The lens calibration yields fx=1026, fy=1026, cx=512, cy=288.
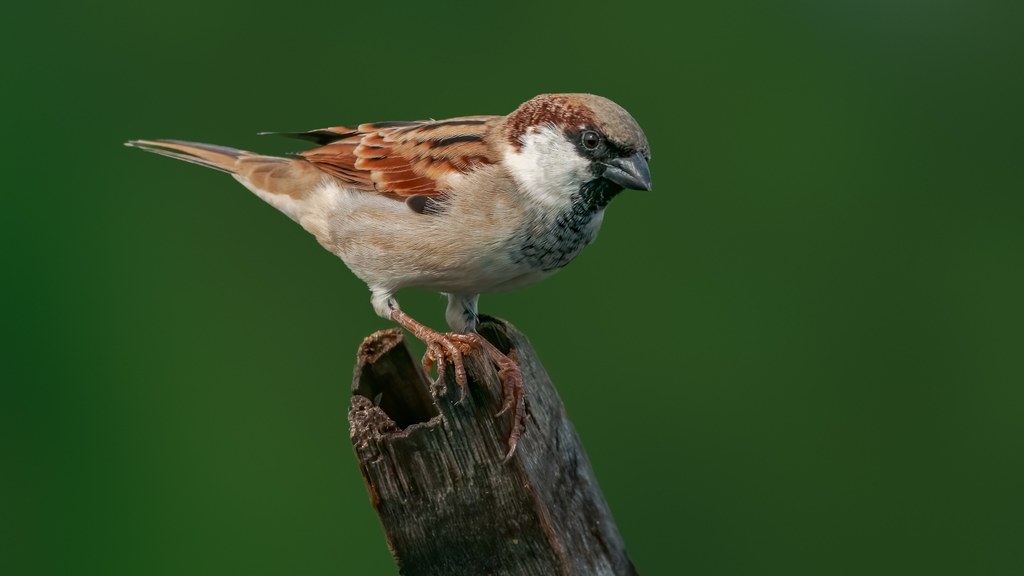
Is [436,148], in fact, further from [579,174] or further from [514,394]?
[514,394]

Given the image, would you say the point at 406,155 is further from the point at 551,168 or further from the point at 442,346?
the point at 442,346

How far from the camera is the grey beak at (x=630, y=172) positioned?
9.50 ft

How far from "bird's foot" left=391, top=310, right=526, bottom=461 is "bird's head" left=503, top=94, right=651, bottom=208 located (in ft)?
1.91

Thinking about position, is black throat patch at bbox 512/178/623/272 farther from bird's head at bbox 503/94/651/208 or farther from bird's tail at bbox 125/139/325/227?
bird's tail at bbox 125/139/325/227

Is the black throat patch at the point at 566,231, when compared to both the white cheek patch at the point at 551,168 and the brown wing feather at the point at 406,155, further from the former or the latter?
the brown wing feather at the point at 406,155

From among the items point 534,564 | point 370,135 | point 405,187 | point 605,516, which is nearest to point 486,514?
point 534,564

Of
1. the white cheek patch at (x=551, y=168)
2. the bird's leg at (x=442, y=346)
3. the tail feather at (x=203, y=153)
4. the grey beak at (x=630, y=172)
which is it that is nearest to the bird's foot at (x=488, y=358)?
the bird's leg at (x=442, y=346)

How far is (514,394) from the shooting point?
2.20 metres

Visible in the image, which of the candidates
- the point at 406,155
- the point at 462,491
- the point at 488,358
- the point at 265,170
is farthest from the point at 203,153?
the point at 462,491

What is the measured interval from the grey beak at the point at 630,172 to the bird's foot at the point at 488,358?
2.23ft

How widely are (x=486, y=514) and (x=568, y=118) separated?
1383 millimetres

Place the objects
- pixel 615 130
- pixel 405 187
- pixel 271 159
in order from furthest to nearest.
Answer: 1. pixel 271 159
2. pixel 405 187
3. pixel 615 130

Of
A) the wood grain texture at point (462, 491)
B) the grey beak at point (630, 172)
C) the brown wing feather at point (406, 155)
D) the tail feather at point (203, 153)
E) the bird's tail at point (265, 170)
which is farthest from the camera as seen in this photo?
the tail feather at point (203, 153)

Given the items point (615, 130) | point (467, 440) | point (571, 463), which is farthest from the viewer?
point (615, 130)
